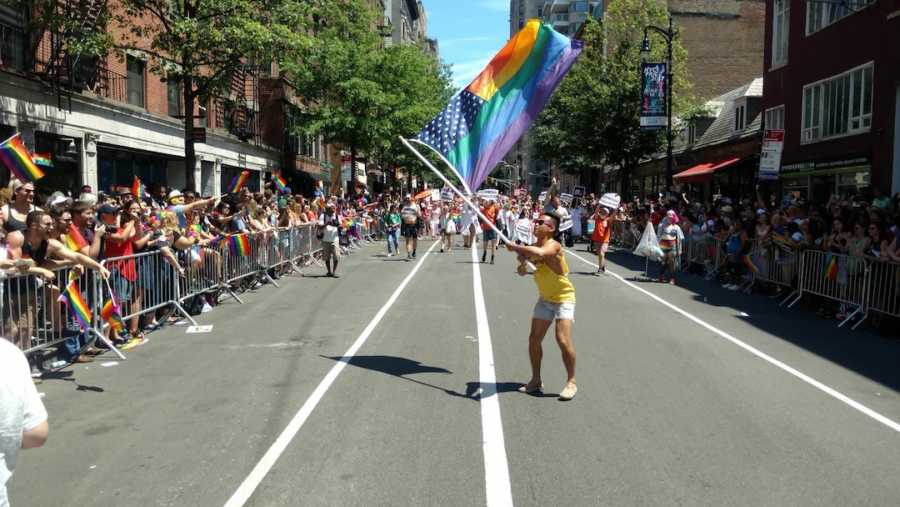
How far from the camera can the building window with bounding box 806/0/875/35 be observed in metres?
21.3

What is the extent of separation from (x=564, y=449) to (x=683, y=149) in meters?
39.2

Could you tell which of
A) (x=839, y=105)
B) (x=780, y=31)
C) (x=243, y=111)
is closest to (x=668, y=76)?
(x=780, y=31)

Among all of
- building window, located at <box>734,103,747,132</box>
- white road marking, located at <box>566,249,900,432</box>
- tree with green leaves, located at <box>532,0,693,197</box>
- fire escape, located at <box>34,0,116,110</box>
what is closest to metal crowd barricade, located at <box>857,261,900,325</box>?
white road marking, located at <box>566,249,900,432</box>

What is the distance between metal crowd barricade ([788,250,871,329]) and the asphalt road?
43.8 inches

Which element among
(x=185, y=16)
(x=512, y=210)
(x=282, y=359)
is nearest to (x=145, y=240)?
(x=282, y=359)

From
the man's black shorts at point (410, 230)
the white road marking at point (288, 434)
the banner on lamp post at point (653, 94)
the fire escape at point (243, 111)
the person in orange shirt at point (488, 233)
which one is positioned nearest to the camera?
the white road marking at point (288, 434)

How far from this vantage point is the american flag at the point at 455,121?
8570 millimetres

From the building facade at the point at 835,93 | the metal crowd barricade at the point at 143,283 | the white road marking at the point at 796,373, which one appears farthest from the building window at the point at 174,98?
the building facade at the point at 835,93

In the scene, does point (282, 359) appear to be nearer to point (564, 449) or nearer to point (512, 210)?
point (564, 449)

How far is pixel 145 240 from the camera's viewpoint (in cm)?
1040

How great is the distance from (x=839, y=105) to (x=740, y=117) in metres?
11.6

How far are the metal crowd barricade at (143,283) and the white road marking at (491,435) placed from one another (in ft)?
14.4

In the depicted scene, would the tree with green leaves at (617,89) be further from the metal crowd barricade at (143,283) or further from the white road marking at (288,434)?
the white road marking at (288,434)

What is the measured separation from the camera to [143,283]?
33.4ft
